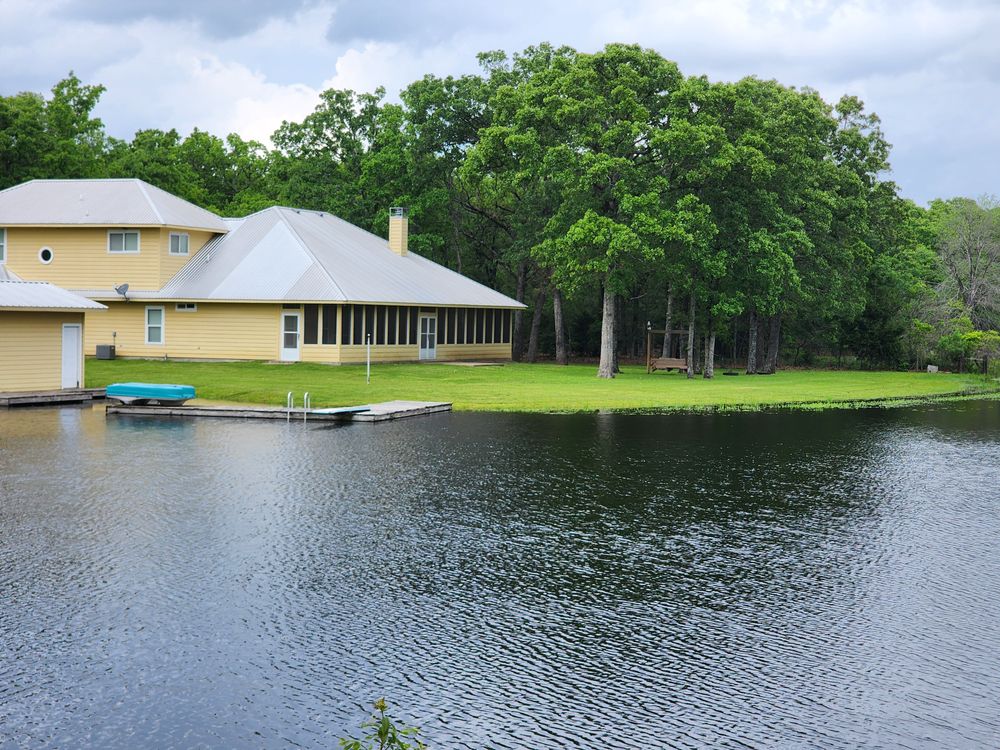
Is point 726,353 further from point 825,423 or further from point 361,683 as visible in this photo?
point 361,683

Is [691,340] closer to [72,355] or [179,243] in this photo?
[179,243]

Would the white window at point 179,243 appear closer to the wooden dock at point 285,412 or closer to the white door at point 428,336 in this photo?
the white door at point 428,336

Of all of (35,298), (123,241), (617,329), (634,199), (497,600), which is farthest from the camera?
(617,329)

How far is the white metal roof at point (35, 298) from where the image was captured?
1220 inches

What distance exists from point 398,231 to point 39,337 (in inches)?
1017

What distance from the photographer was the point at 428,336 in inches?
2071

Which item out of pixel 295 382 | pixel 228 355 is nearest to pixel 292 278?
pixel 228 355

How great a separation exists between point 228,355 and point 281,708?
41027 mm

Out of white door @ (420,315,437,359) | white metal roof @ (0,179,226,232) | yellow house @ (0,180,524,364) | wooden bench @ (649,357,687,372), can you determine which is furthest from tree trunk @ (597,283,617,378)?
white metal roof @ (0,179,226,232)

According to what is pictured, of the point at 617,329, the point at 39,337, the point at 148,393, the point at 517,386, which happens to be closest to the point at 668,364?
the point at 617,329

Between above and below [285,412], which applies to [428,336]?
above

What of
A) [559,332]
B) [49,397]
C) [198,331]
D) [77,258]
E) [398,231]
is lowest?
[49,397]

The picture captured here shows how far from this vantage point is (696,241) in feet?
151

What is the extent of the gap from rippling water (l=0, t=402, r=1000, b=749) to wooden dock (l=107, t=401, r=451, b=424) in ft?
22.0
